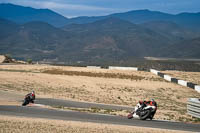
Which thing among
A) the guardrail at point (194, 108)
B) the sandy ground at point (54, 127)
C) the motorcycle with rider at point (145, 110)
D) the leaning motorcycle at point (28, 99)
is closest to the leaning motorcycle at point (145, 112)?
the motorcycle with rider at point (145, 110)

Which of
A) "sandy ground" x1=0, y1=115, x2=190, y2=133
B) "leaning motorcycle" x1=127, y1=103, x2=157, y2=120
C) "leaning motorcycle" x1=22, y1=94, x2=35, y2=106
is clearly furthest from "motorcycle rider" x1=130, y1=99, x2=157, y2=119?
"leaning motorcycle" x1=22, y1=94, x2=35, y2=106

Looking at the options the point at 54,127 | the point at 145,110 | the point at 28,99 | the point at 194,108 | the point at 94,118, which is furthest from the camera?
the point at 194,108

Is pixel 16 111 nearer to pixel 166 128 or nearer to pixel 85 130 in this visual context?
pixel 85 130

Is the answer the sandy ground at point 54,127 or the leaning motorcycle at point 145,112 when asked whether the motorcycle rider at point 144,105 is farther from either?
the sandy ground at point 54,127

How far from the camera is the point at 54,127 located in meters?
15.9

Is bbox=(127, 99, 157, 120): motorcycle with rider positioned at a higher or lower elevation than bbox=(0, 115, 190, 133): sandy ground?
higher

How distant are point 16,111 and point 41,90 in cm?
1633

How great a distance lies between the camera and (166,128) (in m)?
17.8

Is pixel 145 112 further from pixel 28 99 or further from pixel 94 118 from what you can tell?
pixel 28 99

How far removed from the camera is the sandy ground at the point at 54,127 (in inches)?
598

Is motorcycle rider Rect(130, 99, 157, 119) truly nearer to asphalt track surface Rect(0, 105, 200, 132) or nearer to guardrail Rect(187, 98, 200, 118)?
asphalt track surface Rect(0, 105, 200, 132)

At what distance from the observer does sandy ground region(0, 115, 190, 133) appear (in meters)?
15.2

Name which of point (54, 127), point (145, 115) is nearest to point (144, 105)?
point (145, 115)

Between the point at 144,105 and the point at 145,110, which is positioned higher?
the point at 144,105
